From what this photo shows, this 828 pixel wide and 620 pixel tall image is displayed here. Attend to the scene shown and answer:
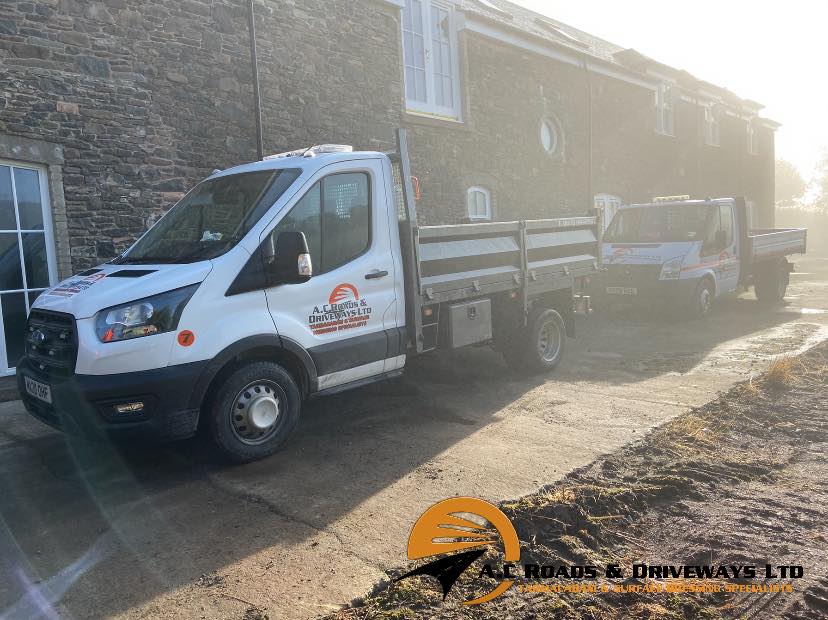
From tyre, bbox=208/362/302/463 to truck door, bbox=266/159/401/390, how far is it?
13.1 inches

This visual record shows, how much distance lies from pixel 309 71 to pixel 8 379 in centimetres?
663

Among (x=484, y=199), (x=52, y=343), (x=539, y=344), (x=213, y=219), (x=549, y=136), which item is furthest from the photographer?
(x=549, y=136)

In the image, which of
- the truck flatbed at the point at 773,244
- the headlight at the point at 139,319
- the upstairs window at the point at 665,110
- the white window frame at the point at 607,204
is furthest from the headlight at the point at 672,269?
the upstairs window at the point at 665,110

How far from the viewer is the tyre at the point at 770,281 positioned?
13695 mm

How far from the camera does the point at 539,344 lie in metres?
7.71

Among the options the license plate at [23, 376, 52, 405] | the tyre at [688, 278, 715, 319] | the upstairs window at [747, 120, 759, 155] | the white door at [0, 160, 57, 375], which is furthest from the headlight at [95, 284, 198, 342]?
the upstairs window at [747, 120, 759, 155]

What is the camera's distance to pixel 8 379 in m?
7.50

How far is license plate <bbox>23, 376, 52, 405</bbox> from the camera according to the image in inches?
179

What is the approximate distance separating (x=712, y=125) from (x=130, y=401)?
93.2ft

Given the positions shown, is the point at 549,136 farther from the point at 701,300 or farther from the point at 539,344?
the point at 539,344

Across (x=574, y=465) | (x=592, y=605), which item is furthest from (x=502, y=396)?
(x=592, y=605)

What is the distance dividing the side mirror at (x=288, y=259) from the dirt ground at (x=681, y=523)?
7.43 feet

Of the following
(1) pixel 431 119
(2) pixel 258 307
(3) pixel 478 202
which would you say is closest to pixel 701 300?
(3) pixel 478 202

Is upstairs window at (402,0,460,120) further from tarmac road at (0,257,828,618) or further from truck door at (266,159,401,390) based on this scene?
truck door at (266,159,401,390)
